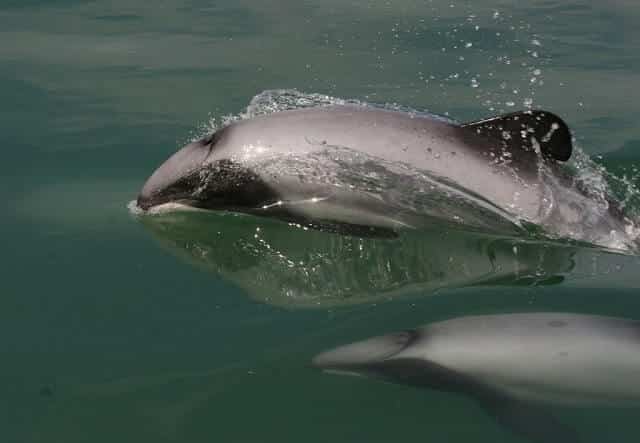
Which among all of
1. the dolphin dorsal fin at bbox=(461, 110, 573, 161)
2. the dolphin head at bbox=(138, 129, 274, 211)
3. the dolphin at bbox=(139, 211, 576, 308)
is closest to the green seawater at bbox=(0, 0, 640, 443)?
the dolphin at bbox=(139, 211, 576, 308)

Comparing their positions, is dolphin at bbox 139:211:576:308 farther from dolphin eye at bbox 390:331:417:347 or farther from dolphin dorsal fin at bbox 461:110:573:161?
dolphin dorsal fin at bbox 461:110:573:161

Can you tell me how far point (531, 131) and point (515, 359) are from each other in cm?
173

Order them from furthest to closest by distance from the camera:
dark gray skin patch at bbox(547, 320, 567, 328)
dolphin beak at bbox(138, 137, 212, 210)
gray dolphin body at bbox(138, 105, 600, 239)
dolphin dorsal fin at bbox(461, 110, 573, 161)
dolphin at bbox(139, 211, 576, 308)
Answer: dolphin beak at bbox(138, 137, 212, 210)
gray dolphin body at bbox(138, 105, 600, 239)
dolphin dorsal fin at bbox(461, 110, 573, 161)
dolphin at bbox(139, 211, 576, 308)
dark gray skin patch at bbox(547, 320, 567, 328)

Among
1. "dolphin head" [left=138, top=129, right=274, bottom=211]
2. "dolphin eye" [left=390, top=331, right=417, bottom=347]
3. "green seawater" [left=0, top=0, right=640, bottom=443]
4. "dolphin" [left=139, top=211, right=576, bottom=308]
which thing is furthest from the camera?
"dolphin head" [left=138, top=129, right=274, bottom=211]

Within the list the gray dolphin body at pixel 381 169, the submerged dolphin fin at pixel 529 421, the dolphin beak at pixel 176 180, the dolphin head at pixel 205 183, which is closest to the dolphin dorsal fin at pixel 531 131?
the gray dolphin body at pixel 381 169

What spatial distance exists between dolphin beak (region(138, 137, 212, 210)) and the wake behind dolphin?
2.3 inches

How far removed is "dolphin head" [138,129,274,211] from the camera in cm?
669

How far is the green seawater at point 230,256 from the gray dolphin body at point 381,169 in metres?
0.20

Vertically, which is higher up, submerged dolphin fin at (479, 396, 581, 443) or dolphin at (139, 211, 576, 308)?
dolphin at (139, 211, 576, 308)

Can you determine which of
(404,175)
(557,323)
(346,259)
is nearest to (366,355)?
(557,323)

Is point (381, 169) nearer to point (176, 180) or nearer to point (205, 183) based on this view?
point (205, 183)

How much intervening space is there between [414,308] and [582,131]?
13.1ft

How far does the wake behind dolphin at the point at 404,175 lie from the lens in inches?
249

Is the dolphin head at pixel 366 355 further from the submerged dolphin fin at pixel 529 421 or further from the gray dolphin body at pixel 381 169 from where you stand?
the gray dolphin body at pixel 381 169
